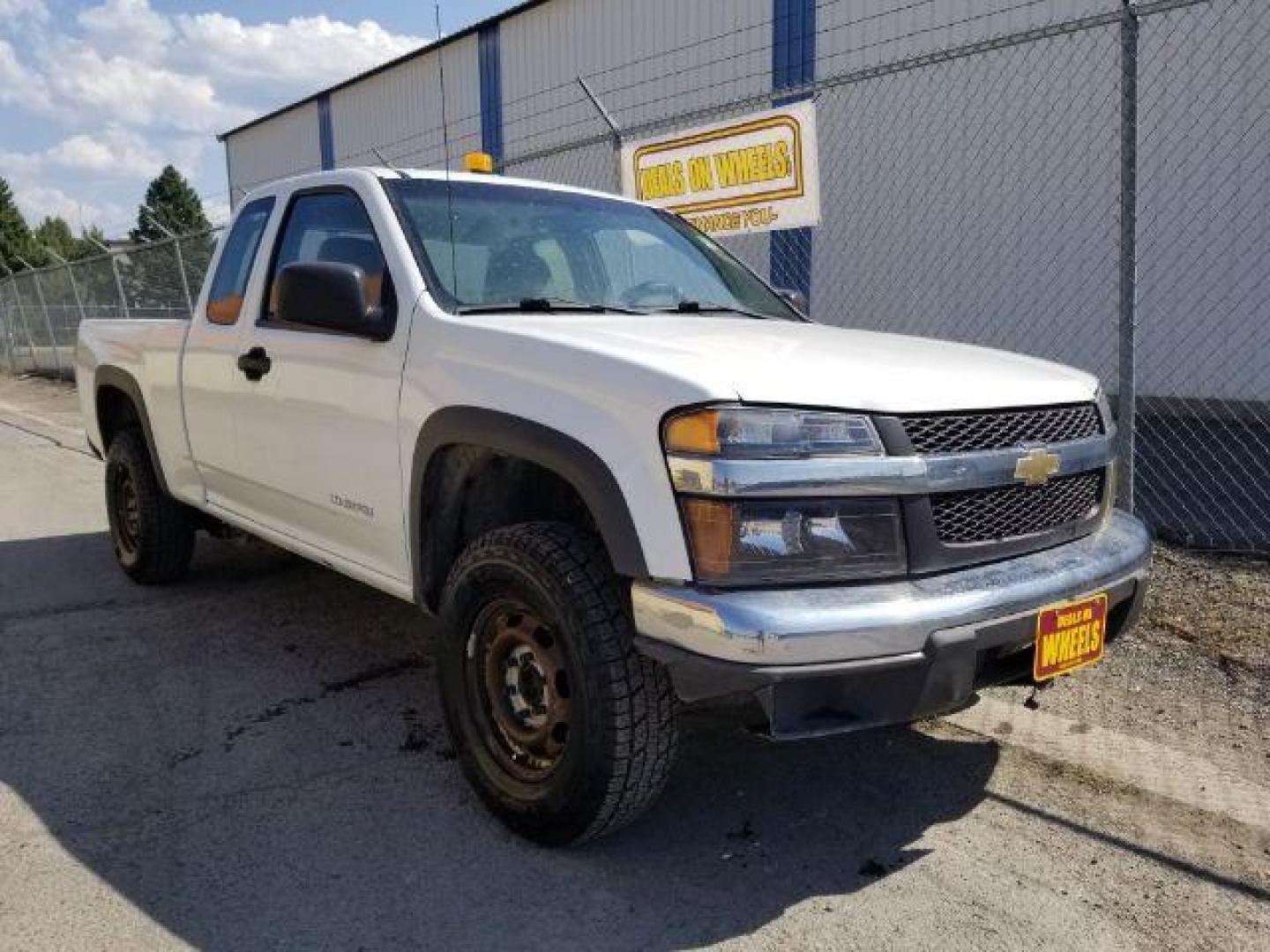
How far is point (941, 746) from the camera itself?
3434mm

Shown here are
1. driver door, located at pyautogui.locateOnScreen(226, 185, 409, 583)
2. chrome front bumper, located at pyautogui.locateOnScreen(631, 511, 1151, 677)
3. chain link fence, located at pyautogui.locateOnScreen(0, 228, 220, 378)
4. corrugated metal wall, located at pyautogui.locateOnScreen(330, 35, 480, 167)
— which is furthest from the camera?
corrugated metal wall, located at pyautogui.locateOnScreen(330, 35, 480, 167)

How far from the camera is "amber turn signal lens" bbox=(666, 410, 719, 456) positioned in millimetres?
2305

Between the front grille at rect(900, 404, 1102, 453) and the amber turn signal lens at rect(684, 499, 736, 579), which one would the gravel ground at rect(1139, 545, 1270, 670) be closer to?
the front grille at rect(900, 404, 1102, 453)

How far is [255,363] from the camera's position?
3916 mm

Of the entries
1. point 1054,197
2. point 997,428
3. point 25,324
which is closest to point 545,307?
point 997,428

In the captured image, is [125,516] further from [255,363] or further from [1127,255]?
[1127,255]

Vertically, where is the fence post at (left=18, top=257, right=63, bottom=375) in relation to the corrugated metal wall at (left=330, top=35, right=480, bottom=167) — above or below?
below

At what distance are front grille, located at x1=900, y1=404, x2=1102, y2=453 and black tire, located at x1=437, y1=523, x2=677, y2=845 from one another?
828 millimetres

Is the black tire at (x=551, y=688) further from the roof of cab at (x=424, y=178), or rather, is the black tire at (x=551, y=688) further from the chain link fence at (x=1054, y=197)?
the chain link fence at (x=1054, y=197)

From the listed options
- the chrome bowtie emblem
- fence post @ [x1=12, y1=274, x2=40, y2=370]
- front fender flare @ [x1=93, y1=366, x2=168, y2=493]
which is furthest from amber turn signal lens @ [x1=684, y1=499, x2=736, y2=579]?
fence post @ [x1=12, y1=274, x2=40, y2=370]

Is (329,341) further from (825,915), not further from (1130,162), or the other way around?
(1130,162)

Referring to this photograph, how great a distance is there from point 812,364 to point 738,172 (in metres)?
4.66

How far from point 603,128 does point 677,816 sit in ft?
42.5

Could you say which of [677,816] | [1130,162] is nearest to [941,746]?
[677,816]
